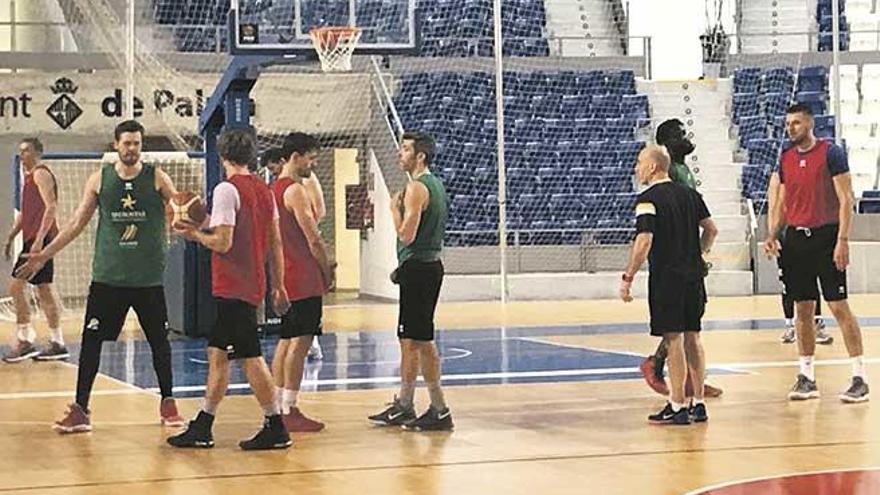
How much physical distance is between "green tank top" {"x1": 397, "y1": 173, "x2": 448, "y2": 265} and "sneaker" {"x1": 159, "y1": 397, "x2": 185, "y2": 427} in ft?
5.60

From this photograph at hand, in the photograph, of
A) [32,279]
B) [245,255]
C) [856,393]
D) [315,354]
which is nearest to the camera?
[245,255]

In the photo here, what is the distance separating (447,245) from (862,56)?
827cm

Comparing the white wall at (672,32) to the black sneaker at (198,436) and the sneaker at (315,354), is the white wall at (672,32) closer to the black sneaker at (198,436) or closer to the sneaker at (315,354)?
the sneaker at (315,354)

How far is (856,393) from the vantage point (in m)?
10.5

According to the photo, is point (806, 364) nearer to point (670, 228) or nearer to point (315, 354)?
point (670, 228)

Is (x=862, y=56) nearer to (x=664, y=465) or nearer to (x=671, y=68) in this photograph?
(x=671, y=68)

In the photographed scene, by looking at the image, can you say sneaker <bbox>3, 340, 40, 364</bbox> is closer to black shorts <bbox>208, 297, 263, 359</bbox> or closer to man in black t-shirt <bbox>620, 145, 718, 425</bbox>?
black shorts <bbox>208, 297, 263, 359</bbox>

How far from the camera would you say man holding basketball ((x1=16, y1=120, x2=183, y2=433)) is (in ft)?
30.9

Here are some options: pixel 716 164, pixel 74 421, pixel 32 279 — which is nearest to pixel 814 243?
pixel 74 421

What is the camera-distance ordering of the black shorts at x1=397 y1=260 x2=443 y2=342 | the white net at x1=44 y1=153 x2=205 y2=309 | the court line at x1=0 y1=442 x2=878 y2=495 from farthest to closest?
the white net at x1=44 y1=153 x2=205 y2=309
the black shorts at x1=397 y1=260 x2=443 y2=342
the court line at x1=0 y1=442 x2=878 y2=495

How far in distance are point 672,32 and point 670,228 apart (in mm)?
17798

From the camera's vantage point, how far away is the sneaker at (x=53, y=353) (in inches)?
554

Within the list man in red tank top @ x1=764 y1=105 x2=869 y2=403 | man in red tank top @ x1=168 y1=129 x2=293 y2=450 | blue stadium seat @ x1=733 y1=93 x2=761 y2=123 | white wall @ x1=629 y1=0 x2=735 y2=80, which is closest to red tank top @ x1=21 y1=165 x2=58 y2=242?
man in red tank top @ x1=168 y1=129 x2=293 y2=450

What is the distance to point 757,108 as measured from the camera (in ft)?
86.4
